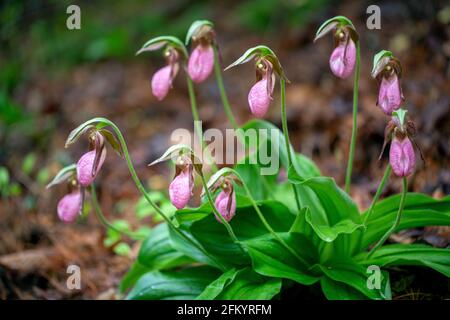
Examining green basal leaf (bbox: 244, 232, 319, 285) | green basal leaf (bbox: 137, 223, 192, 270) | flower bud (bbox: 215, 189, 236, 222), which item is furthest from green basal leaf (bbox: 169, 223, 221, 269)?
flower bud (bbox: 215, 189, 236, 222)

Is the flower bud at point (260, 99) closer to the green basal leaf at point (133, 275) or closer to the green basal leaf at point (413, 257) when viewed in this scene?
the green basal leaf at point (413, 257)

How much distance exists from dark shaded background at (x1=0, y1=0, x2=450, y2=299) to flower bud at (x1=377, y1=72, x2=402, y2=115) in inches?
32.0

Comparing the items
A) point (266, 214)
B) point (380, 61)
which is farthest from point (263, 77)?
point (266, 214)

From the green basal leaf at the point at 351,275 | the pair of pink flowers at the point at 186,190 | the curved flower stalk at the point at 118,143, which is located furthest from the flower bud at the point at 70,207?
the green basal leaf at the point at 351,275

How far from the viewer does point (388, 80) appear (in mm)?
1848

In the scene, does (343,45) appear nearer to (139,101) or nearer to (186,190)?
(186,190)

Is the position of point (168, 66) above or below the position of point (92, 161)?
above

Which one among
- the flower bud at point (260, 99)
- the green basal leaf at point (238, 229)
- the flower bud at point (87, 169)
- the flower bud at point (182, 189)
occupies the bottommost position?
the green basal leaf at point (238, 229)

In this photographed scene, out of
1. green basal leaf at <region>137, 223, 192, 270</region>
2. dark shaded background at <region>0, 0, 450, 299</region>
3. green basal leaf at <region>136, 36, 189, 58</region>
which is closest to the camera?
green basal leaf at <region>136, 36, 189, 58</region>

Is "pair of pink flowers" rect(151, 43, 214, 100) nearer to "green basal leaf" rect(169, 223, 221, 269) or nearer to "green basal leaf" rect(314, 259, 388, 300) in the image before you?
"green basal leaf" rect(169, 223, 221, 269)

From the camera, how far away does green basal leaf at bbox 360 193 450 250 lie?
2008 millimetres

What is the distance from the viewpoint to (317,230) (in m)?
1.91

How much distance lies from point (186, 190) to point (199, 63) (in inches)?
29.6

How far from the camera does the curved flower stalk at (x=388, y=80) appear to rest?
1.82 metres
